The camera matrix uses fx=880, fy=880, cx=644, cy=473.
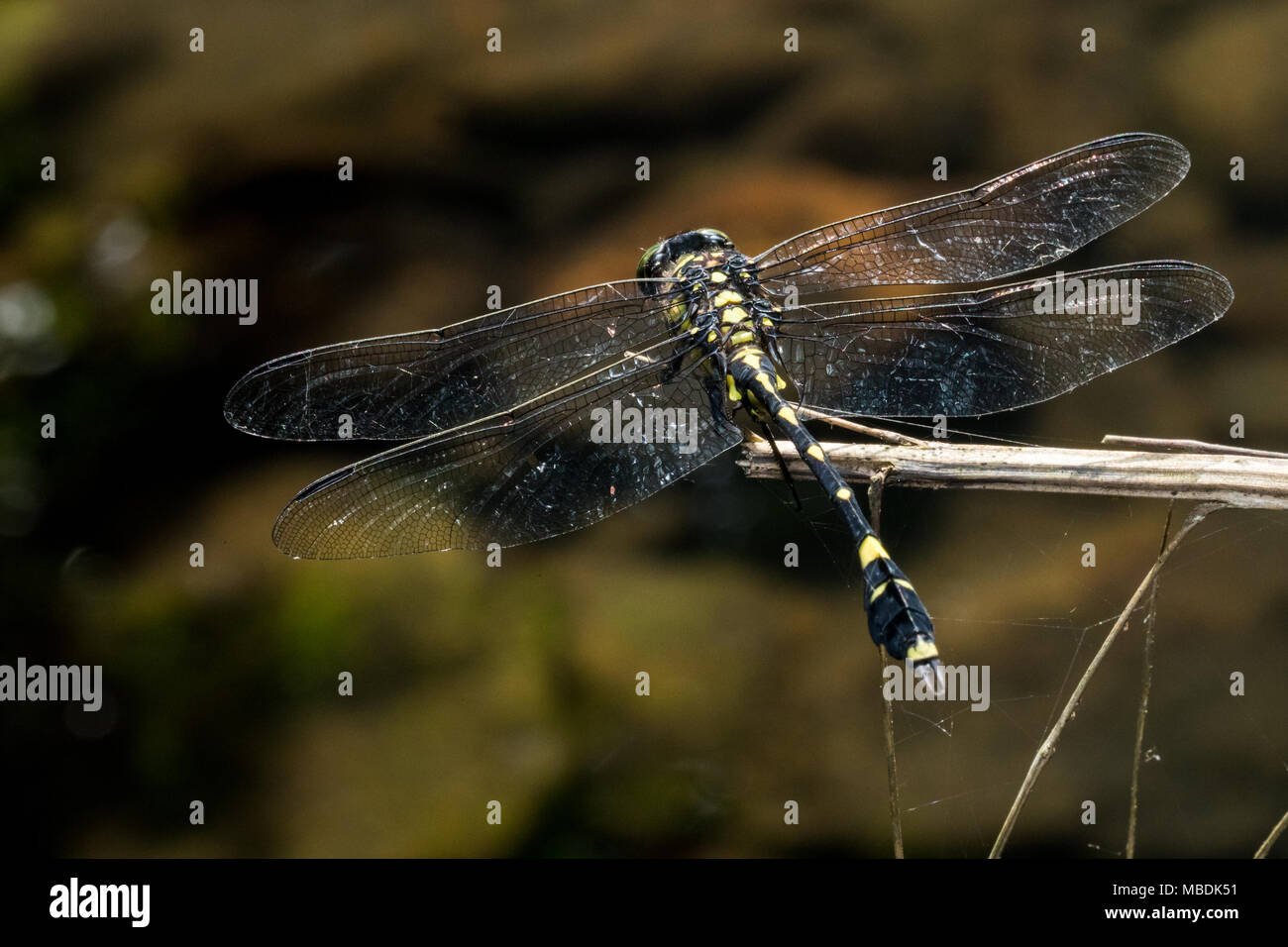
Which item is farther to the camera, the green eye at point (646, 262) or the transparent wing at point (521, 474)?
the green eye at point (646, 262)

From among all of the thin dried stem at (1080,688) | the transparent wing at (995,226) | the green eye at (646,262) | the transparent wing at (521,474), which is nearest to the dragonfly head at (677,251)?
the green eye at (646,262)

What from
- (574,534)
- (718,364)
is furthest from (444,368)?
(574,534)

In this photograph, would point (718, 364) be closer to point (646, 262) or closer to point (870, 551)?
point (646, 262)

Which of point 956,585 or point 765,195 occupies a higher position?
point 765,195

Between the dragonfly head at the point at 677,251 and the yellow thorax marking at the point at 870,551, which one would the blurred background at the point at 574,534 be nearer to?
the yellow thorax marking at the point at 870,551

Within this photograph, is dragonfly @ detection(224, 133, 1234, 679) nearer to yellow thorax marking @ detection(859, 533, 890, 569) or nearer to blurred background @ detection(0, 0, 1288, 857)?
yellow thorax marking @ detection(859, 533, 890, 569)
